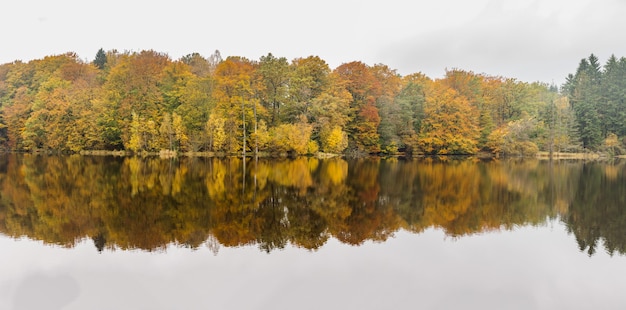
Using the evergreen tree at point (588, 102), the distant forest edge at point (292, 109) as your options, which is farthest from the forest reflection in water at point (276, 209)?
the evergreen tree at point (588, 102)

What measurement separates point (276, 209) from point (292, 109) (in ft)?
130

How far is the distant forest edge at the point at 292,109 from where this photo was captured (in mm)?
53594

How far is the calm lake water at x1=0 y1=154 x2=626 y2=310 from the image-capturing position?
813 cm

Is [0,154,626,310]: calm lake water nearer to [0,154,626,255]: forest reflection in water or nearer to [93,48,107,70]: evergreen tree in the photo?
[0,154,626,255]: forest reflection in water

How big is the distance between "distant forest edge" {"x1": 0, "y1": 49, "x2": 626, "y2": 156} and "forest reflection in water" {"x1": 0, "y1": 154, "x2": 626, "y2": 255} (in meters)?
28.1

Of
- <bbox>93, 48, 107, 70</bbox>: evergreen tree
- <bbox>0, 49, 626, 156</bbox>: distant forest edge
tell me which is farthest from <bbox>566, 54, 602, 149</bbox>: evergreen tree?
<bbox>93, 48, 107, 70</bbox>: evergreen tree

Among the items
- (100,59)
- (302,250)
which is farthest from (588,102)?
(100,59)

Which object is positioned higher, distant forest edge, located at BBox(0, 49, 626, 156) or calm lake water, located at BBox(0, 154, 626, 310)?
distant forest edge, located at BBox(0, 49, 626, 156)

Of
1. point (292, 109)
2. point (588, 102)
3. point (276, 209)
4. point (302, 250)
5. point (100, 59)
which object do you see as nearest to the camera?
point (302, 250)

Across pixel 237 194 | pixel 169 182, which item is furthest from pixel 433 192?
pixel 169 182

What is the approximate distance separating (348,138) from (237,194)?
136ft

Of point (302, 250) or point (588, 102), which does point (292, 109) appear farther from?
point (588, 102)

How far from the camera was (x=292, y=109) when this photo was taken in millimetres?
54562

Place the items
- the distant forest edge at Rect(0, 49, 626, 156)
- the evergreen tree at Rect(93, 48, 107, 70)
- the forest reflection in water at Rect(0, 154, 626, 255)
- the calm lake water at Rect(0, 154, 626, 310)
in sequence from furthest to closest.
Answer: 1. the evergreen tree at Rect(93, 48, 107, 70)
2. the distant forest edge at Rect(0, 49, 626, 156)
3. the forest reflection in water at Rect(0, 154, 626, 255)
4. the calm lake water at Rect(0, 154, 626, 310)
